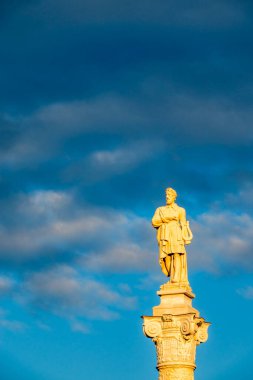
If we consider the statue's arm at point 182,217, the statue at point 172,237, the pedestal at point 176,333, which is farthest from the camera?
the statue's arm at point 182,217

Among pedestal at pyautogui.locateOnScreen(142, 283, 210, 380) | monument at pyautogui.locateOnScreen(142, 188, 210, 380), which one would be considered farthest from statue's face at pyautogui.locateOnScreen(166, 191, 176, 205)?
pedestal at pyautogui.locateOnScreen(142, 283, 210, 380)

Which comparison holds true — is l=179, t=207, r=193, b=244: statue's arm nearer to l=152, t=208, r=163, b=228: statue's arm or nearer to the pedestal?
l=152, t=208, r=163, b=228: statue's arm

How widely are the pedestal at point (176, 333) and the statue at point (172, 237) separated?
0.97m

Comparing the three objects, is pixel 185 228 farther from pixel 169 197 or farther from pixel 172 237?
pixel 169 197

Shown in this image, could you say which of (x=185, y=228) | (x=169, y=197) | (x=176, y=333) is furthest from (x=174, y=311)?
(x=169, y=197)

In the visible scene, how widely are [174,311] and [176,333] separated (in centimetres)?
82

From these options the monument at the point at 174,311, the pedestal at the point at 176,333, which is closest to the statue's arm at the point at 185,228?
the monument at the point at 174,311

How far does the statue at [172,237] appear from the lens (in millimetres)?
44406

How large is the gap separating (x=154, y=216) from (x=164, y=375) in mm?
6019

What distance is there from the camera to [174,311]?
43312 mm

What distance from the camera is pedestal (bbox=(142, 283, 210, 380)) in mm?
42844

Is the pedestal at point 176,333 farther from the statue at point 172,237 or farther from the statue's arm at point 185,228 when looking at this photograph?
the statue's arm at point 185,228

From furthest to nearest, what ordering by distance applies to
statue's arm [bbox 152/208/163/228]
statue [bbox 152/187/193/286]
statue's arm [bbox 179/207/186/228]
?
statue's arm [bbox 152/208/163/228] → statue's arm [bbox 179/207/186/228] → statue [bbox 152/187/193/286]

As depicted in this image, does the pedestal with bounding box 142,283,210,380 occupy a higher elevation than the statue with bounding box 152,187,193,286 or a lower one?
lower
